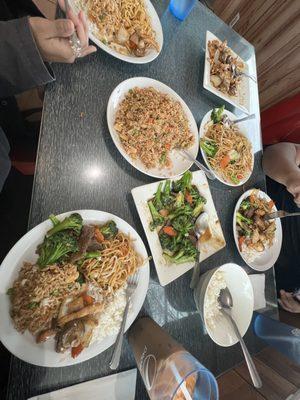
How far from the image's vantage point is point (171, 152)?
1.65 meters

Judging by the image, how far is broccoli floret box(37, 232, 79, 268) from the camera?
108cm

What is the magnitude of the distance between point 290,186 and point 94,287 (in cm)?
174

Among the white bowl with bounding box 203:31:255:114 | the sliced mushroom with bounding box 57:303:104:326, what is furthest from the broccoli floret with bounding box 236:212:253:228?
the sliced mushroom with bounding box 57:303:104:326

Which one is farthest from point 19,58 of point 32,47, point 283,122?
point 283,122

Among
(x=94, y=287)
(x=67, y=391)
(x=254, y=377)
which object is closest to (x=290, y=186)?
(x=254, y=377)

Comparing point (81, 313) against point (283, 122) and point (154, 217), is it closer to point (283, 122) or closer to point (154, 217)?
point (154, 217)

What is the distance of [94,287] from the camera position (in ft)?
4.00

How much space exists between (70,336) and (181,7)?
223cm

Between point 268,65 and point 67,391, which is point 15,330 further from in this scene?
point 268,65

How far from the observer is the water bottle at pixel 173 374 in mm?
903

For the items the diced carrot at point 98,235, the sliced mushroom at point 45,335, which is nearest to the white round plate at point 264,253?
the diced carrot at point 98,235

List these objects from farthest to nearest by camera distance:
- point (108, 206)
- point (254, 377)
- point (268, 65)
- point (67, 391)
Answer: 1. point (268, 65)
2. point (108, 206)
3. point (254, 377)
4. point (67, 391)

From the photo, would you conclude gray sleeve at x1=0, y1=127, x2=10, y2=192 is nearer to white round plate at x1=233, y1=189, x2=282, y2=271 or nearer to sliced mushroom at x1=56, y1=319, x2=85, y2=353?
sliced mushroom at x1=56, y1=319, x2=85, y2=353

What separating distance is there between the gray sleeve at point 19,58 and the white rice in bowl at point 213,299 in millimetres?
1343
